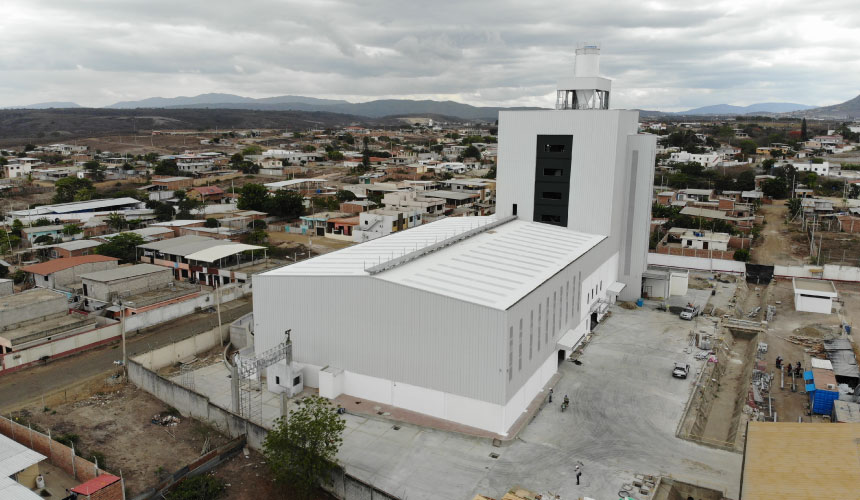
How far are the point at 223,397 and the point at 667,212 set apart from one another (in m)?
49.7

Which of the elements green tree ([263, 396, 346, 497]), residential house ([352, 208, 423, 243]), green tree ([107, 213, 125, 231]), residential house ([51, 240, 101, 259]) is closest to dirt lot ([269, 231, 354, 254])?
residential house ([352, 208, 423, 243])

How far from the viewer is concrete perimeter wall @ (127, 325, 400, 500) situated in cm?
1678

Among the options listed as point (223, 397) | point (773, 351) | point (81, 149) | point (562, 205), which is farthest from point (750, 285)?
point (81, 149)

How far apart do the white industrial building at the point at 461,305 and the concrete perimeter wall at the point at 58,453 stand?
732 cm

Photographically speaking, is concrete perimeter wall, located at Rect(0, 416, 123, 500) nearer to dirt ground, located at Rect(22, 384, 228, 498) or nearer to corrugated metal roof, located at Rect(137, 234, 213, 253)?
dirt ground, located at Rect(22, 384, 228, 498)

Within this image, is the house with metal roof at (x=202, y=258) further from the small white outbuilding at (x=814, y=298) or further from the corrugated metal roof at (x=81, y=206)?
the small white outbuilding at (x=814, y=298)

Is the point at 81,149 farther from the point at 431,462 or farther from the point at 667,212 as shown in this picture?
the point at 431,462

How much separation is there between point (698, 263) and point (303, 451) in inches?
1456

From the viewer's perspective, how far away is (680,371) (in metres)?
25.2

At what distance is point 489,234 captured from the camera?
3048cm

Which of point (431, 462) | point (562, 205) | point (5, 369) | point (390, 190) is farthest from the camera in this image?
point (390, 190)

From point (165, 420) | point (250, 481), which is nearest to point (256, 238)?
point (165, 420)

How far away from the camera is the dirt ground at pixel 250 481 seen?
57.6 ft

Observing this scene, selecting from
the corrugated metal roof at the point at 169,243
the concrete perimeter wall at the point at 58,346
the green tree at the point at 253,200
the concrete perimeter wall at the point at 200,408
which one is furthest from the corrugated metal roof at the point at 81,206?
the concrete perimeter wall at the point at 200,408
